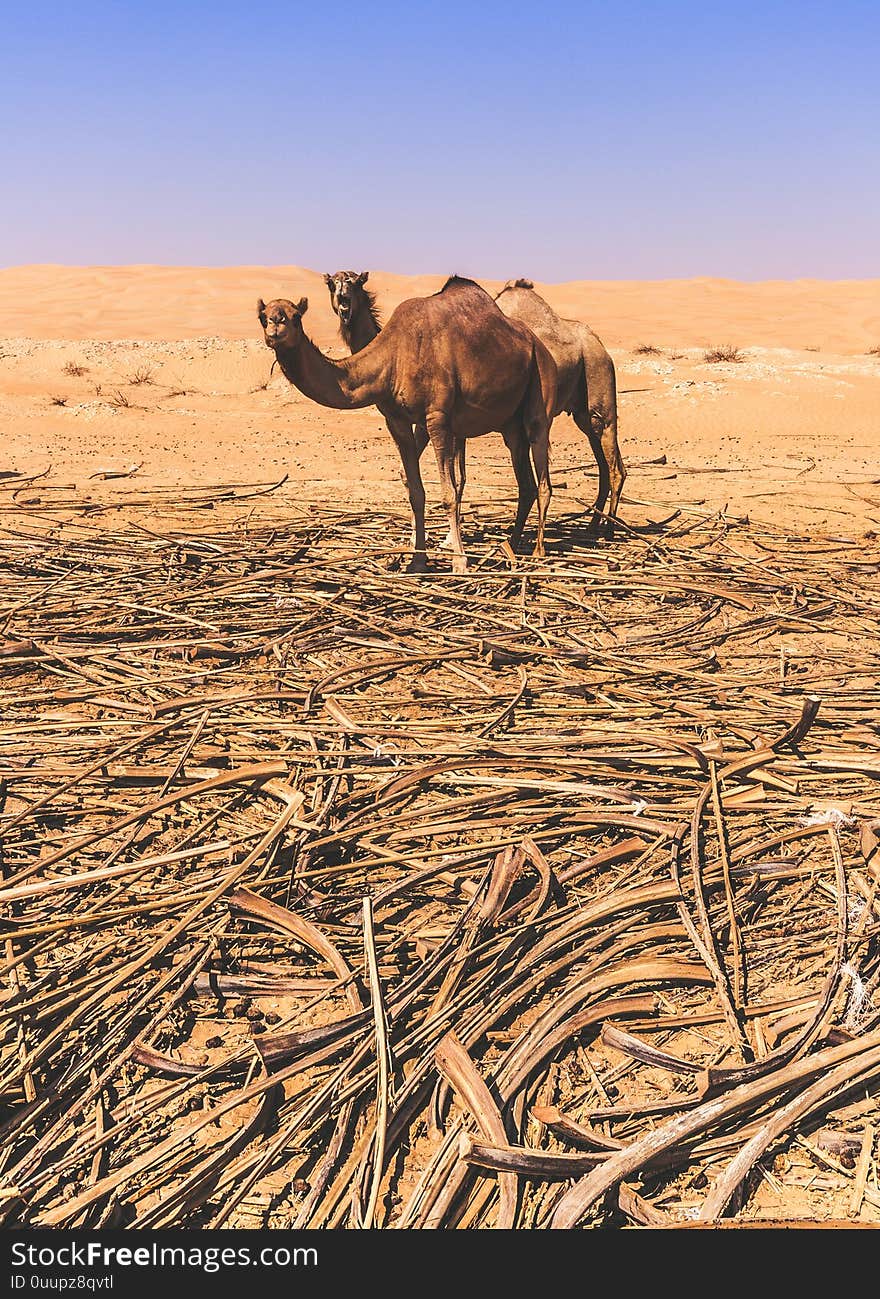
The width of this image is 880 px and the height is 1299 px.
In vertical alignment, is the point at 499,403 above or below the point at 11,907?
above

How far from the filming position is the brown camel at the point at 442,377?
6.79 m

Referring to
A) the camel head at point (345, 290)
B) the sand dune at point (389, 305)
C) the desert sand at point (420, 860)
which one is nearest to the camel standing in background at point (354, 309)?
the camel head at point (345, 290)

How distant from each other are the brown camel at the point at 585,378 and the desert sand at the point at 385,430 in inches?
14.4

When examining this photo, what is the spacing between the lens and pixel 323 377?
6.60 m

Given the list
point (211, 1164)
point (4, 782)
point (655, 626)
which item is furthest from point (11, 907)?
point (655, 626)

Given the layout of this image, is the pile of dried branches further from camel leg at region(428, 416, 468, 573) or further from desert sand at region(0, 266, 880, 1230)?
camel leg at region(428, 416, 468, 573)

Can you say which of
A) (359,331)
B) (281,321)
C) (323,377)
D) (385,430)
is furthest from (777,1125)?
(385,430)

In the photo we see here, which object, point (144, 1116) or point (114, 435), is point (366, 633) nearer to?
point (144, 1116)

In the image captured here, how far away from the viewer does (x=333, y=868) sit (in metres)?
3.24

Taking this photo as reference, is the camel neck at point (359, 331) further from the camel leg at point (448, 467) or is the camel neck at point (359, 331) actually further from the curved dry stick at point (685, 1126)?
the curved dry stick at point (685, 1126)

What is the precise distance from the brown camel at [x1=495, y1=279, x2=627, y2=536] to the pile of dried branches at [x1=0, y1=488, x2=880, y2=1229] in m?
3.94

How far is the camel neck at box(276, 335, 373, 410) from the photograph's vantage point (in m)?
6.37

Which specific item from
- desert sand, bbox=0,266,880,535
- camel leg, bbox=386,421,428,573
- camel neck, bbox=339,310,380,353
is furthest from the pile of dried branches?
desert sand, bbox=0,266,880,535

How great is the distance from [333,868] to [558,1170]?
121 cm
